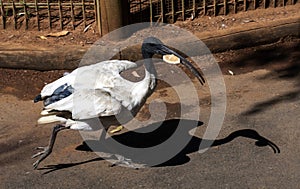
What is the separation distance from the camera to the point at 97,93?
5.80 meters

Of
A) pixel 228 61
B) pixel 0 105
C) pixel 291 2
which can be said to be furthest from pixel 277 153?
pixel 291 2

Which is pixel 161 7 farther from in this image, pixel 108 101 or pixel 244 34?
pixel 108 101

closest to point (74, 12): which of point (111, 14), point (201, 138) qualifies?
point (111, 14)

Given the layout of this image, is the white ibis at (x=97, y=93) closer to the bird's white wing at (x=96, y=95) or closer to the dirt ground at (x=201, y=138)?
the bird's white wing at (x=96, y=95)

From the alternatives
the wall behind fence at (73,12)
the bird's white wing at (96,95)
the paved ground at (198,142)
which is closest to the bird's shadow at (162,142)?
the paved ground at (198,142)

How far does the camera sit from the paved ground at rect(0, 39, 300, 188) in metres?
5.76

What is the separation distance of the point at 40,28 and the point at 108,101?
3.16 metres

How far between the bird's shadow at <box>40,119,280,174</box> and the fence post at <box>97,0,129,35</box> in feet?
5.90

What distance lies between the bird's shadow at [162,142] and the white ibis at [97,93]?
47 centimetres

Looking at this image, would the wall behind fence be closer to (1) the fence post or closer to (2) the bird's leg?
(1) the fence post

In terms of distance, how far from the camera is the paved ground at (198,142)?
18.9ft

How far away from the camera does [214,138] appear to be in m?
6.44

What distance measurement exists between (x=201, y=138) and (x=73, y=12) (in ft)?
9.35

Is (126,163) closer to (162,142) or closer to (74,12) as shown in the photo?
(162,142)
